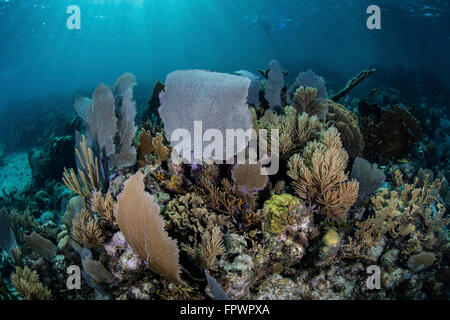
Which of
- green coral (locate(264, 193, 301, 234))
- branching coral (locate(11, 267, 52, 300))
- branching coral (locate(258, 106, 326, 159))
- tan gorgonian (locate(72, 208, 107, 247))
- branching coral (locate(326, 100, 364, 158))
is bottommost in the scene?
branching coral (locate(11, 267, 52, 300))

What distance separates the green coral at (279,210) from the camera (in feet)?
8.25

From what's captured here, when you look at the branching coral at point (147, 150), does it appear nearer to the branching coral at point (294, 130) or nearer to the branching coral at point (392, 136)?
the branching coral at point (294, 130)

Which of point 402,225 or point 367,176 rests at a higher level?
point 367,176

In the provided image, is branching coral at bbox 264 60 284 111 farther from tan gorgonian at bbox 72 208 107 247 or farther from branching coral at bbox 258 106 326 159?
tan gorgonian at bbox 72 208 107 247

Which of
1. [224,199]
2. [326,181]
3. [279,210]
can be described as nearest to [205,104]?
[224,199]

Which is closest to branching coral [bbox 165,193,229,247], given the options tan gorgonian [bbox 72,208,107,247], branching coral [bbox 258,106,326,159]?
tan gorgonian [bbox 72,208,107,247]

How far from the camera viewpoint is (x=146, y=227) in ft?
6.87

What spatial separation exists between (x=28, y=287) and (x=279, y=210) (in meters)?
3.01

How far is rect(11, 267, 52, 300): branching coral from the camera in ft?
8.29

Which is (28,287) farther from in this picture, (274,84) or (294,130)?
(274,84)

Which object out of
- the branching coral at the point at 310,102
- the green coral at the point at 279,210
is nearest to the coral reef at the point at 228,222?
the green coral at the point at 279,210

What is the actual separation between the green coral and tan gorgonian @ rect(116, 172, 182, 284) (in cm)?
111

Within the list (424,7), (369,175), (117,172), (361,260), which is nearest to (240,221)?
(361,260)
